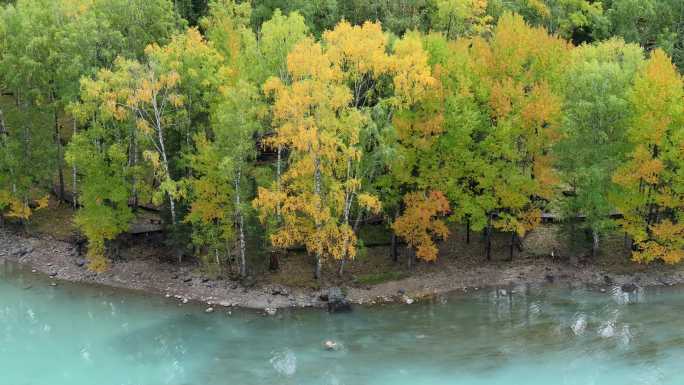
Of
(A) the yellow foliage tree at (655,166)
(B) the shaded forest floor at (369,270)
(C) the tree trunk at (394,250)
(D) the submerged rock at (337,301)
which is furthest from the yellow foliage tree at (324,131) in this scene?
(A) the yellow foliage tree at (655,166)

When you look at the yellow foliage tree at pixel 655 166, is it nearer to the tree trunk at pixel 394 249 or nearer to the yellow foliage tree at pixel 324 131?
the tree trunk at pixel 394 249

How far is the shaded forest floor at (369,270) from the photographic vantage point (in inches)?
1582

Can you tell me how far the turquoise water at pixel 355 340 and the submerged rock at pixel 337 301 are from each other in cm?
62

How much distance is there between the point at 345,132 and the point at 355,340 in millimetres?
10910

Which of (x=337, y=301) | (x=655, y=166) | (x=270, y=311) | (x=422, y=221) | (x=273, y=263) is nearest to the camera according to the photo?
(x=270, y=311)

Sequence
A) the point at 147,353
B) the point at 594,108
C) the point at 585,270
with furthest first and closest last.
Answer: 1. the point at 585,270
2. the point at 594,108
3. the point at 147,353

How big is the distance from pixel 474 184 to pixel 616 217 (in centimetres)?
1074

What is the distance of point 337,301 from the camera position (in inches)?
1524

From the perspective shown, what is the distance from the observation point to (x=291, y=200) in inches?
1480

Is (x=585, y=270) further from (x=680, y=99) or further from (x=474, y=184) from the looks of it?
(x=680, y=99)

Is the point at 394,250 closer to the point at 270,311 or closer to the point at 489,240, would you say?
the point at 489,240

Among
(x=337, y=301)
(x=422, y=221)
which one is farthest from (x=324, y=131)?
(x=337, y=301)

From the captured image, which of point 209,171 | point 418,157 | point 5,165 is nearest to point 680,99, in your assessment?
point 418,157

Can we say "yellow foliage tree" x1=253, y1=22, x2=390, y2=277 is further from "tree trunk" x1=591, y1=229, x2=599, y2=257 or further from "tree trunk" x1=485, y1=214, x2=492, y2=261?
"tree trunk" x1=591, y1=229, x2=599, y2=257
